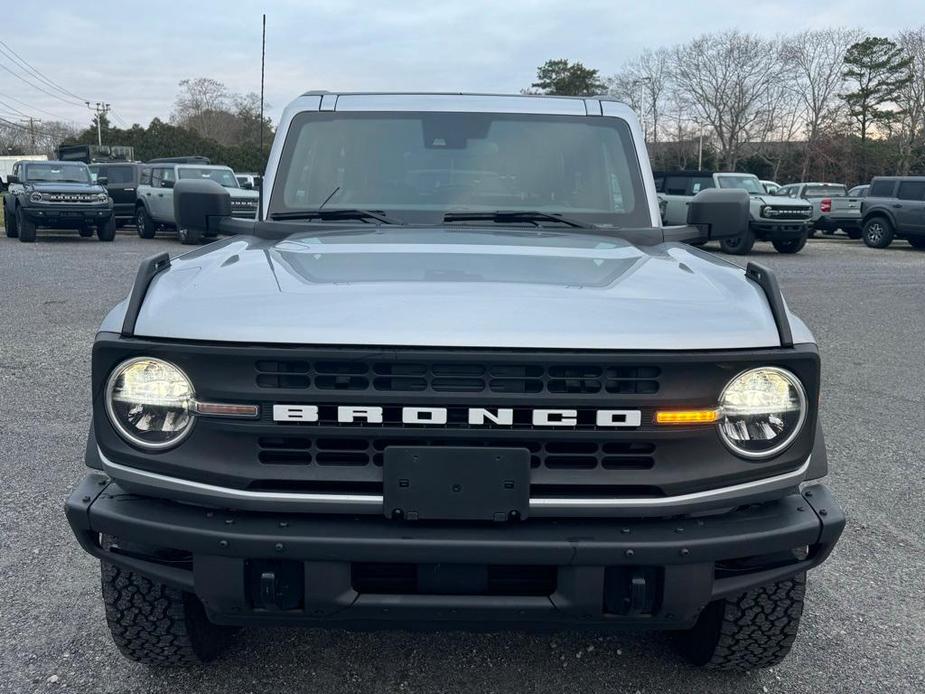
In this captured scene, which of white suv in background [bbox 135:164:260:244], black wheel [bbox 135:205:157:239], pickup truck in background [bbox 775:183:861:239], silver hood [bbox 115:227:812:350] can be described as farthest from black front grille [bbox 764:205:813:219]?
silver hood [bbox 115:227:812:350]

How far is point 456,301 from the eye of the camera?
88.6 inches

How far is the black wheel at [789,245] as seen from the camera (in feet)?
65.5

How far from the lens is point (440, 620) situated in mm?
2193

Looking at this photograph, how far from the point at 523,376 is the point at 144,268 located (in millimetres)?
1117

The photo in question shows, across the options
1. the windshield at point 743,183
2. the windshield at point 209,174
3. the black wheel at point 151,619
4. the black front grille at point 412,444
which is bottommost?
the black wheel at point 151,619

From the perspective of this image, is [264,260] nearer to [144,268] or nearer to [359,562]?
[144,268]

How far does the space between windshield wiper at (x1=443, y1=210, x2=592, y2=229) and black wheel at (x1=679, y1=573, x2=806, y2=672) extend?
5.17ft

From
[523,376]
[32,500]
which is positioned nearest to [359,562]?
[523,376]

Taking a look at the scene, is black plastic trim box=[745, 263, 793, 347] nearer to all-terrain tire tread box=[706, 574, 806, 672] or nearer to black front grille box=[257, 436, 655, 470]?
black front grille box=[257, 436, 655, 470]

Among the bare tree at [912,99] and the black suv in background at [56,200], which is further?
the bare tree at [912,99]

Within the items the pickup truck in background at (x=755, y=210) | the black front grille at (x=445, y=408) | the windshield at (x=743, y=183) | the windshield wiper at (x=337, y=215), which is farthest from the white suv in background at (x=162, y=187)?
the black front grille at (x=445, y=408)

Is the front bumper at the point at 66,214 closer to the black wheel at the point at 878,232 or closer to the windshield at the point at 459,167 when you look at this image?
the windshield at the point at 459,167

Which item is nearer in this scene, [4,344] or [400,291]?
[400,291]

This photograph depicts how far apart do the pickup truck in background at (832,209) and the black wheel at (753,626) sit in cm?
2347
